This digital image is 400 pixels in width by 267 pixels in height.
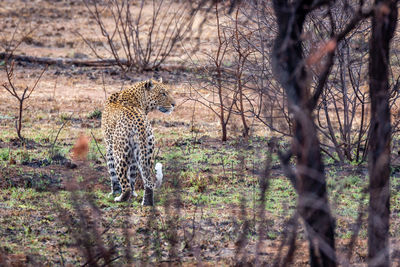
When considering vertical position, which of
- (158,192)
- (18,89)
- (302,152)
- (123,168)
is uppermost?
(18,89)

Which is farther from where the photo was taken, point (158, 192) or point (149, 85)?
point (149, 85)

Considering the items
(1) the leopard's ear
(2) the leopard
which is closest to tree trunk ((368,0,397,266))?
(2) the leopard

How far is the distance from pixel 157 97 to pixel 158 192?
168 centimetres

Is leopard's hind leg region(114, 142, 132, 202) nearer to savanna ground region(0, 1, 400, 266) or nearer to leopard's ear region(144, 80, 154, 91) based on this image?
savanna ground region(0, 1, 400, 266)

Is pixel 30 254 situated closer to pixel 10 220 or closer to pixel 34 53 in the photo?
pixel 10 220

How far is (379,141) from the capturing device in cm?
442

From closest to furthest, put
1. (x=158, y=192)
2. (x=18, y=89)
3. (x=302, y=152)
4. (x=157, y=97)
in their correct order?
1. (x=302, y=152)
2. (x=158, y=192)
3. (x=157, y=97)
4. (x=18, y=89)

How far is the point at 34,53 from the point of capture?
67.6ft

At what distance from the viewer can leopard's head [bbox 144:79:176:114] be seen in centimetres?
979

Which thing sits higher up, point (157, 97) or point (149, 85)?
point (149, 85)

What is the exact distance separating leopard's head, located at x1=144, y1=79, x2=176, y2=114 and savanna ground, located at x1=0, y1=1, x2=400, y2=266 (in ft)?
2.55

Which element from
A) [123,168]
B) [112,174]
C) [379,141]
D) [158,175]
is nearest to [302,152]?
[379,141]

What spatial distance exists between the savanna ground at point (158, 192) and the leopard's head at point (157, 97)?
0.78m

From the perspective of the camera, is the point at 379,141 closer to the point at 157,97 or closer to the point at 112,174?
the point at 112,174
